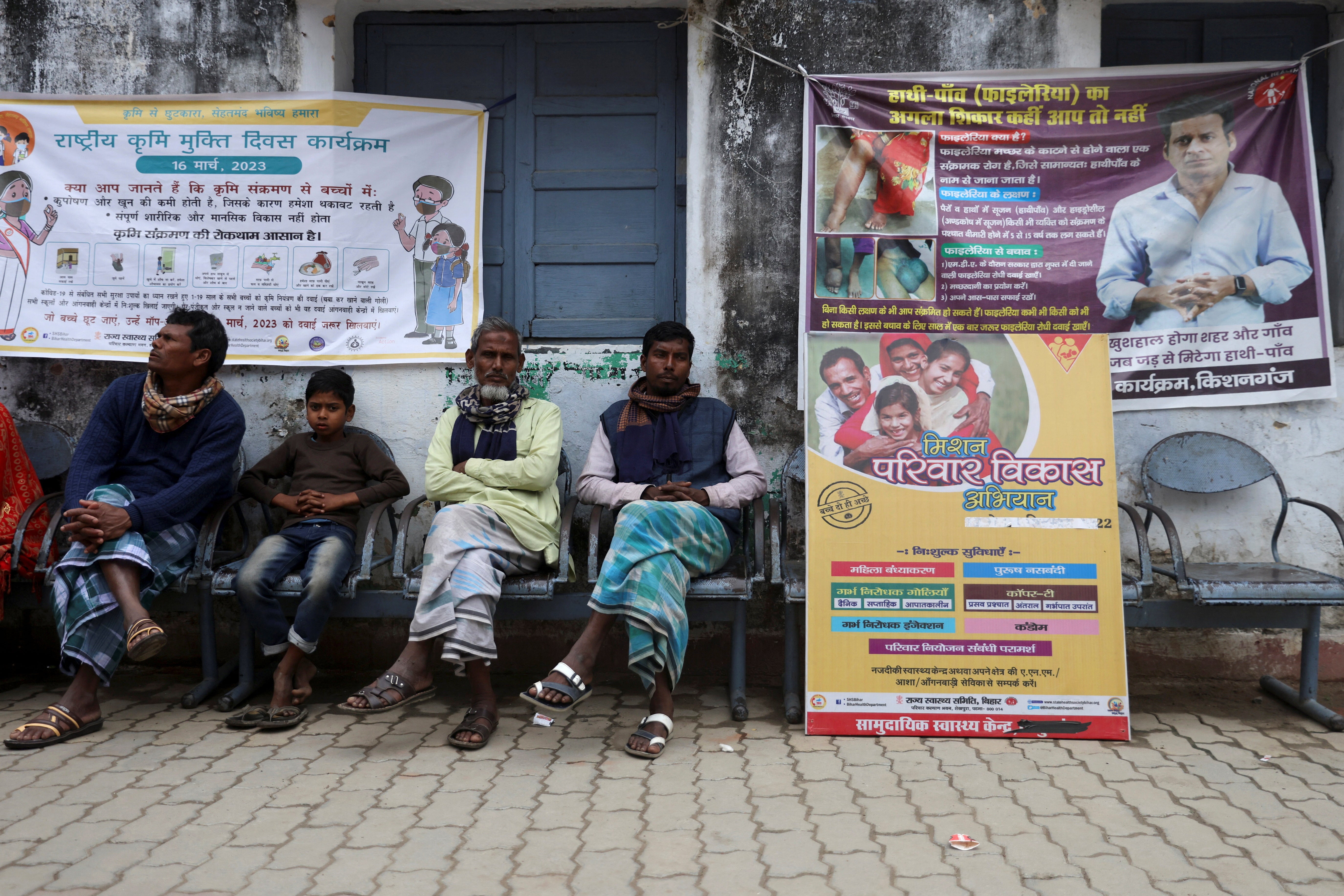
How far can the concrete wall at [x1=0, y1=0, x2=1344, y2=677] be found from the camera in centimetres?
422

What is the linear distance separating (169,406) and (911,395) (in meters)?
2.95

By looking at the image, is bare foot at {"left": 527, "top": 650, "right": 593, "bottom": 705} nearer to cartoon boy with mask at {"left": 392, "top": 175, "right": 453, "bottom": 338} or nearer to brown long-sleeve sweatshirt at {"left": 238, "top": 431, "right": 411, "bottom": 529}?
brown long-sleeve sweatshirt at {"left": 238, "top": 431, "right": 411, "bottom": 529}

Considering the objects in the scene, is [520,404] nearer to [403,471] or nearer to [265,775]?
[403,471]

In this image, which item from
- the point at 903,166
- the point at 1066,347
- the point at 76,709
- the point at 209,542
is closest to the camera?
the point at 76,709

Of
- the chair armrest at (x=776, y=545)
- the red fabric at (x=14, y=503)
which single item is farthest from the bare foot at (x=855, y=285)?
the red fabric at (x=14, y=503)

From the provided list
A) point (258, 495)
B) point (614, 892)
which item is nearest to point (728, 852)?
point (614, 892)

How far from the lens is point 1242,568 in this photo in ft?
12.9

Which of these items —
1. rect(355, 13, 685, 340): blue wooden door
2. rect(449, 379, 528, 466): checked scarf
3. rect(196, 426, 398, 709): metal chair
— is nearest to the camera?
rect(196, 426, 398, 709): metal chair

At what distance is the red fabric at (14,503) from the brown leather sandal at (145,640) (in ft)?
2.74

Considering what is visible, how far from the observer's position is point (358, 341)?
4.46m

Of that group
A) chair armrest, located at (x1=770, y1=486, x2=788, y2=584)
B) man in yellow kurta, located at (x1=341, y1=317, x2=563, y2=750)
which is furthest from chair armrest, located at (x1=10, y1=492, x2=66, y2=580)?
chair armrest, located at (x1=770, y1=486, x2=788, y2=584)

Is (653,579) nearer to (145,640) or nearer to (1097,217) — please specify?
(145,640)

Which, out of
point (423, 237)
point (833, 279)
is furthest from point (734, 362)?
point (423, 237)

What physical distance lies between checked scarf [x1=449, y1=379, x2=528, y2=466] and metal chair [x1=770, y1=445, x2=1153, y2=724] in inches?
45.0
